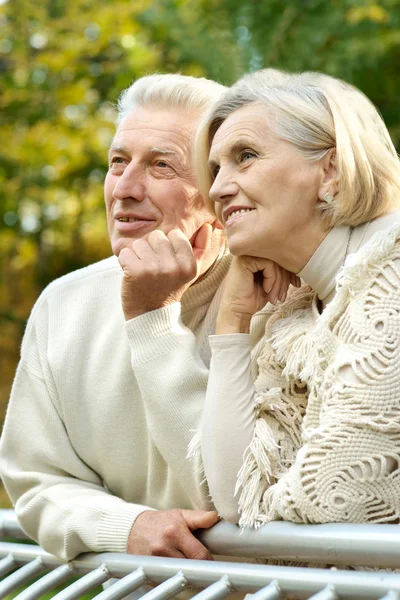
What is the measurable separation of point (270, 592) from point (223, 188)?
1002 millimetres

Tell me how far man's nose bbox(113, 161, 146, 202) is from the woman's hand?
43 centimetres

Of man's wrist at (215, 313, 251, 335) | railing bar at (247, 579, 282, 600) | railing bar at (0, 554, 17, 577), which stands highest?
man's wrist at (215, 313, 251, 335)

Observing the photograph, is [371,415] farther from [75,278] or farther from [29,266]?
[29,266]

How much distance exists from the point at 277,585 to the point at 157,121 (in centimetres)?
150

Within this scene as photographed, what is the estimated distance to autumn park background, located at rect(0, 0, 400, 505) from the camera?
571cm

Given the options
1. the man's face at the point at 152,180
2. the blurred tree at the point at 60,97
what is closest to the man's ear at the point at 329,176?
the man's face at the point at 152,180

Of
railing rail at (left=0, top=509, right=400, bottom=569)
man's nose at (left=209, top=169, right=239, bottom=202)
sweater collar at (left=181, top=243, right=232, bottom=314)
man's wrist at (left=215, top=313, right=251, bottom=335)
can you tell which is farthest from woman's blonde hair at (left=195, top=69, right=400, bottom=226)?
railing rail at (left=0, top=509, right=400, bottom=569)

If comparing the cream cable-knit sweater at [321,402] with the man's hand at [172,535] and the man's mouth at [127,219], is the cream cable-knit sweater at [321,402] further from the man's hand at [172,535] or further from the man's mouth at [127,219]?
the man's mouth at [127,219]

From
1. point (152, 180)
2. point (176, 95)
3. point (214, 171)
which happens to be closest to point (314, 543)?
point (214, 171)

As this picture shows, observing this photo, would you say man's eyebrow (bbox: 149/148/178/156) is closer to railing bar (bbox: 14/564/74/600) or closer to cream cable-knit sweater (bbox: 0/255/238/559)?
cream cable-knit sweater (bbox: 0/255/238/559)

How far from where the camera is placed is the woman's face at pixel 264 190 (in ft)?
7.67

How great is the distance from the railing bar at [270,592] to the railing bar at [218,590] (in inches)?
4.3

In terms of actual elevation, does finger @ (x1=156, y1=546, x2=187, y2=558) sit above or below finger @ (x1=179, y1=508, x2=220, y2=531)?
below

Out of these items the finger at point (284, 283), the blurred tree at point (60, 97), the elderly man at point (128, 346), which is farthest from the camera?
the blurred tree at point (60, 97)
